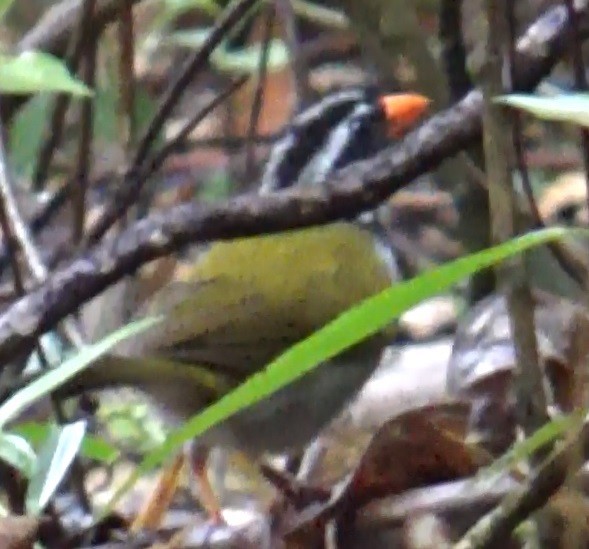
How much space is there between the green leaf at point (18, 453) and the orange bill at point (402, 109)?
113cm

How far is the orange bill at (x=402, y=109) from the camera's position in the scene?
1.94 meters

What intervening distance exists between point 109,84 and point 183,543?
1.49 meters

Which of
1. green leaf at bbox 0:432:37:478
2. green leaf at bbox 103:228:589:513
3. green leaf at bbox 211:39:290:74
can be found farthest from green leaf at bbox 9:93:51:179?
green leaf at bbox 103:228:589:513

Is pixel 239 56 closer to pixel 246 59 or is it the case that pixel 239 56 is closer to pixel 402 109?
pixel 246 59

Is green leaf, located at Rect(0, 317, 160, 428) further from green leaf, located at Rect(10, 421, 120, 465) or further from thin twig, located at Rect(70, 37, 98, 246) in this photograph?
thin twig, located at Rect(70, 37, 98, 246)

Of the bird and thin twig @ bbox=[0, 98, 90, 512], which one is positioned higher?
thin twig @ bbox=[0, 98, 90, 512]

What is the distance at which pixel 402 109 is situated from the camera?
1.94 m

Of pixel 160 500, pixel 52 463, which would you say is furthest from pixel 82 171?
pixel 52 463

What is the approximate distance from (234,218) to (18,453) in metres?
0.25

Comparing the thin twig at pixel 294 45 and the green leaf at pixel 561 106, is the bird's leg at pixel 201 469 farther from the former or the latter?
the green leaf at pixel 561 106

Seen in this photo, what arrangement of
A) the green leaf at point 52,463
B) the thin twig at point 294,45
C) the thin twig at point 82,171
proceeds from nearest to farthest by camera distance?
the green leaf at point 52,463 < the thin twig at point 82,171 < the thin twig at point 294,45

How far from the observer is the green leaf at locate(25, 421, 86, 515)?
869mm

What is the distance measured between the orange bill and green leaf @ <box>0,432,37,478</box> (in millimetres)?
1131

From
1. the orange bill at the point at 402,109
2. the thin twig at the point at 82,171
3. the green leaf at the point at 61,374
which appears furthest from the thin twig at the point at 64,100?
the green leaf at the point at 61,374
